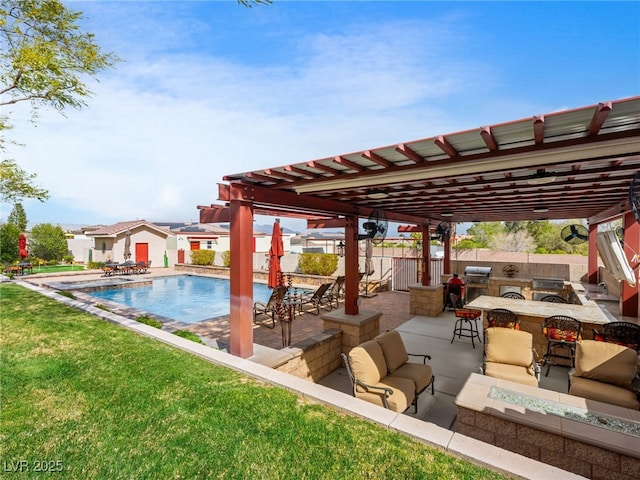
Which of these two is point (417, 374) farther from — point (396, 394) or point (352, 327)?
point (352, 327)

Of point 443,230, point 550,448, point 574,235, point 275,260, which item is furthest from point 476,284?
point 550,448

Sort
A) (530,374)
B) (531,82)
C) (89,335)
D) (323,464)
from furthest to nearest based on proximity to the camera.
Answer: (531,82) < (89,335) < (530,374) < (323,464)

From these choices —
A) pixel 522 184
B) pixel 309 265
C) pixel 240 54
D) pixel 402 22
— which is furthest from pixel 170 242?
pixel 522 184

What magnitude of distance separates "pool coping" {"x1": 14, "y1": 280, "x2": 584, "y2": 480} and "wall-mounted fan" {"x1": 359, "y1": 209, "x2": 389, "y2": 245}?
11.9 ft

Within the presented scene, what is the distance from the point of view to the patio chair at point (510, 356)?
482 centimetres

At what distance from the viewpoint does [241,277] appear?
5180 mm

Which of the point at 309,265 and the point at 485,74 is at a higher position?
the point at 485,74

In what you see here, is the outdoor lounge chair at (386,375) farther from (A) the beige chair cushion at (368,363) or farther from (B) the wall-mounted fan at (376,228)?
(B) the wall-mounted fan at (376,228)

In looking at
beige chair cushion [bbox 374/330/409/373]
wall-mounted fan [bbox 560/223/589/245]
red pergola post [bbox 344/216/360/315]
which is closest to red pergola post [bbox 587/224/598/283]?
wall-mounted fan [bbox 560/223/589/245]

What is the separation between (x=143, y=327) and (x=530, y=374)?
22.5 ft

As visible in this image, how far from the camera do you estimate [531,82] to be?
9.37 meters

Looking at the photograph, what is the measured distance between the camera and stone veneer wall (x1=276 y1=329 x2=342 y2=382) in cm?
534

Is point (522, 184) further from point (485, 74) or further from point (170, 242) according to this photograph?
point (170, 242)

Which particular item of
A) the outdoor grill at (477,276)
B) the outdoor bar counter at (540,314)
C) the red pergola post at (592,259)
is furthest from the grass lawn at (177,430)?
the red pergola post at (592,259)
